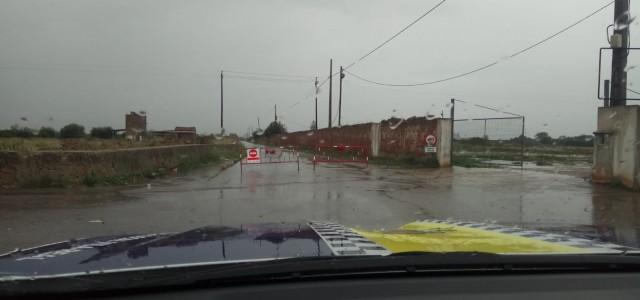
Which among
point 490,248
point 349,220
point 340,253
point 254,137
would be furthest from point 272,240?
point 254,137

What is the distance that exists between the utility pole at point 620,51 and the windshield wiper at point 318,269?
11666 millimetres

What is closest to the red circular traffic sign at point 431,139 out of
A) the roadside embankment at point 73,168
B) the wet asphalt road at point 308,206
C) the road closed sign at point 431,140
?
the road closed sign at point 431,140

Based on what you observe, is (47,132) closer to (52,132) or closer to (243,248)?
Answer: (52,132)

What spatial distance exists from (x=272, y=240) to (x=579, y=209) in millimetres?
8034

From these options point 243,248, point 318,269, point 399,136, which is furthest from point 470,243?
point 399,136

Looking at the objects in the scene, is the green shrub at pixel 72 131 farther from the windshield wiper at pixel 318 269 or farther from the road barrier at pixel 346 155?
the windshield wiper at pixel 318 269

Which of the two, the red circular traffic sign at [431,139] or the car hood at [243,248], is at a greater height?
the red circular traffic sign at [431,139]

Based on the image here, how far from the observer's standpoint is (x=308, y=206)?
364 inches

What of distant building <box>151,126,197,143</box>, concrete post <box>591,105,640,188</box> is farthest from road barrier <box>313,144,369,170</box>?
concrete post <box>591,105,640,188</box>

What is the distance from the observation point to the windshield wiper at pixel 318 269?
1.99 metres

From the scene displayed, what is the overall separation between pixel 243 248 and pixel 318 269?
580 millimetres

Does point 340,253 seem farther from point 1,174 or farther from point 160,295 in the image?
point 1,174

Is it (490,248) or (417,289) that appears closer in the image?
(417,289)

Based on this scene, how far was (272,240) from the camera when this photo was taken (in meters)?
2.85
